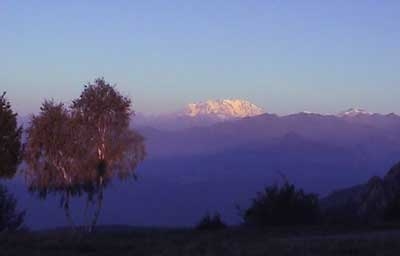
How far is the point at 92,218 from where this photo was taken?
50.9 meters

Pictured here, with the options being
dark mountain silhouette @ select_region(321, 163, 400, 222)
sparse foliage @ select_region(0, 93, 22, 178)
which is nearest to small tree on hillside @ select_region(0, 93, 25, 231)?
sparse foliage @ select_region(0, 93, 22, 178)

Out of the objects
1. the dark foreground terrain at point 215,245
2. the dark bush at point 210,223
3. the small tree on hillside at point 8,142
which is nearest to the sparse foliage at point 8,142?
the small tree on hillside at point 8,142

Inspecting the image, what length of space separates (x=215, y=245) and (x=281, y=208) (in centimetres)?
1700

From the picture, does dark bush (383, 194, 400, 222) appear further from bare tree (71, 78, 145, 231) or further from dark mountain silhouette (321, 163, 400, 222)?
bare tree (71, 78, 145, 231)

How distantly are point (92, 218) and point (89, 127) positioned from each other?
18.2 ft

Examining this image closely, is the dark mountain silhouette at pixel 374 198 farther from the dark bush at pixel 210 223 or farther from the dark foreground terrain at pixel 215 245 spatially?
the dark foreground terrain at pixel 215 245

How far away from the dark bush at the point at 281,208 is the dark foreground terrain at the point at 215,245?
962 cm

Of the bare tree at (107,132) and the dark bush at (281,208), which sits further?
the bare tree at (107,132)

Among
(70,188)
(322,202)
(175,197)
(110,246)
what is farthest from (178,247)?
(175,197)

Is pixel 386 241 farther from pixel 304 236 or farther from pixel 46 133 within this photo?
pixel 46 133

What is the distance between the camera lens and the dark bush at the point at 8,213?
2560 inches

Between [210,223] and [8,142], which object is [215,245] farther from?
[8,142]

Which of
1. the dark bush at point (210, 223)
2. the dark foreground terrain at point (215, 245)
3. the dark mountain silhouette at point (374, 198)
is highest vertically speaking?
the dark mountain silhouette at point (374, 198)

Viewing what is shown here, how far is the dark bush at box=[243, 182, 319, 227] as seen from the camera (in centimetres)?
4434
